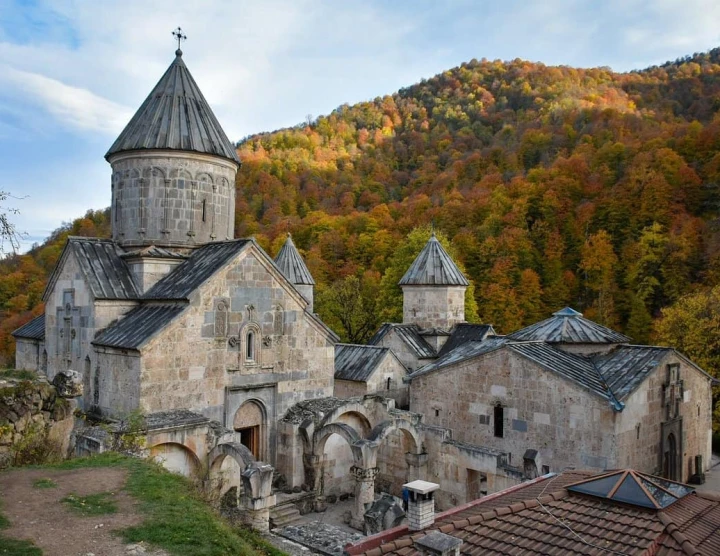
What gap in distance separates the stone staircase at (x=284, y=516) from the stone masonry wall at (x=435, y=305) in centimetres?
914

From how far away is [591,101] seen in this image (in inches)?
2785

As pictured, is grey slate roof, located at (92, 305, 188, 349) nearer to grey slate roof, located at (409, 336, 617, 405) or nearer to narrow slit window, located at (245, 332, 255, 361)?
narrow slit window, located at (245, 332, 255, 361)

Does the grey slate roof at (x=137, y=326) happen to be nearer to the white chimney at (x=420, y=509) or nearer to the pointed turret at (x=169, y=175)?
the pointed turret at (x=169, y=175)

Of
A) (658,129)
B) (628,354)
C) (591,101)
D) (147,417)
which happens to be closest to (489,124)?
(591,101)

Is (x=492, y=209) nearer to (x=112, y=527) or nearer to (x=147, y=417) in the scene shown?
(x=147, y=417)

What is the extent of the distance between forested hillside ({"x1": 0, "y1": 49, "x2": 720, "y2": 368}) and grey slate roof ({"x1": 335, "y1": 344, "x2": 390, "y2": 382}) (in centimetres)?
1077

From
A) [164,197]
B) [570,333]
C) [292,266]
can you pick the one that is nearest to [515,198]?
[292,266]

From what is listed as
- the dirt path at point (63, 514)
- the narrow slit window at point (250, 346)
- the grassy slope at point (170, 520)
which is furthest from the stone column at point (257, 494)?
the narrow slit window at point (250, 346)

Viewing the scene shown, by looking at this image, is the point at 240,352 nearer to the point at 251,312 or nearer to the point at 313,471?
the point at 251,312

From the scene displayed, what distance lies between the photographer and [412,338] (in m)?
19.0

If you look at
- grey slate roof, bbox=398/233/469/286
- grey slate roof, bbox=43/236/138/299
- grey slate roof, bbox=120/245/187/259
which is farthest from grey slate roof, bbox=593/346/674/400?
grey slate roof, bbox=43/236/138/299

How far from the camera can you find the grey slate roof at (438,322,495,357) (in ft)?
59.6

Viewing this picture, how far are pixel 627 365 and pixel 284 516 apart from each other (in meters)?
8.45

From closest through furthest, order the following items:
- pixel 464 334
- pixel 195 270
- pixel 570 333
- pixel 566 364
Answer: pixel 195 270, pixel 566 364, pixel 570 333, pixel 464 334
